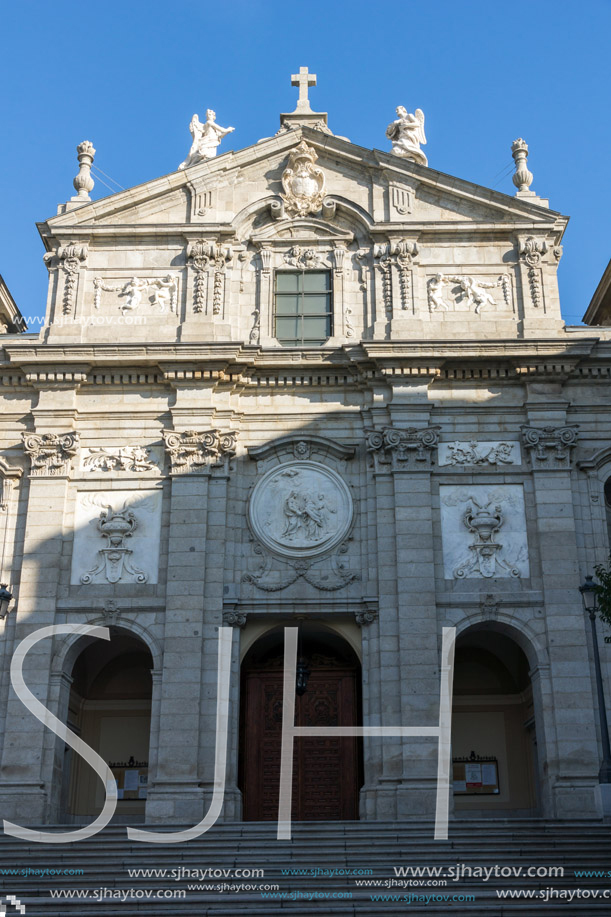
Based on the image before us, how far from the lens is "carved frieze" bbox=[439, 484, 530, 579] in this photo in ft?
79.8

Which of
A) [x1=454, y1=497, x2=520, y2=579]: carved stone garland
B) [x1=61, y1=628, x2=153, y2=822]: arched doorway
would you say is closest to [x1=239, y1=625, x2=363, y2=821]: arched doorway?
[x1=61, y1=628, x2=153, y2=822]: arched doorway

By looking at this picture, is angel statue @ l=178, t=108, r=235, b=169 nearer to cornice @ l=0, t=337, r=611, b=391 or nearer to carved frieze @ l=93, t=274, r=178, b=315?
carved frieze @ l=93, t=274, r=178, b=315

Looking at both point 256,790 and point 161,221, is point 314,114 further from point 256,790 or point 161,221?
point 256,790

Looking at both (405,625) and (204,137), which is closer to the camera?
(405,625)

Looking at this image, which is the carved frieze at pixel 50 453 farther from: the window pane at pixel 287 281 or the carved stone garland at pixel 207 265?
the window pane at pixel 287 281

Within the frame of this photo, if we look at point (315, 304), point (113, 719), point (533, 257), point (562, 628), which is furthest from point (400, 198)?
point (113, 719)

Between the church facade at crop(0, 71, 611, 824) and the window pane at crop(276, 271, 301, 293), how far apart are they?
96 mm

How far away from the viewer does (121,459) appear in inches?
1000

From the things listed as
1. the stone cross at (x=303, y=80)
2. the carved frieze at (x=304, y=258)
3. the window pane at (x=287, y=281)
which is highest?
the stone cross at (x=303, y=80)

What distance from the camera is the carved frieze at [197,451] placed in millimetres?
25016

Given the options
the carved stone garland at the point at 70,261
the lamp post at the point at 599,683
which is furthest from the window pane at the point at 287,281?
the lamp post at the point at 599,683

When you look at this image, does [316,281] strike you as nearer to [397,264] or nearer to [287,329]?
[287,329]

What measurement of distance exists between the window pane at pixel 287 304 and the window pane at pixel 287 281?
0.16 meters

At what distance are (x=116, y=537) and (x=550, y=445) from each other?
33.5 feet
